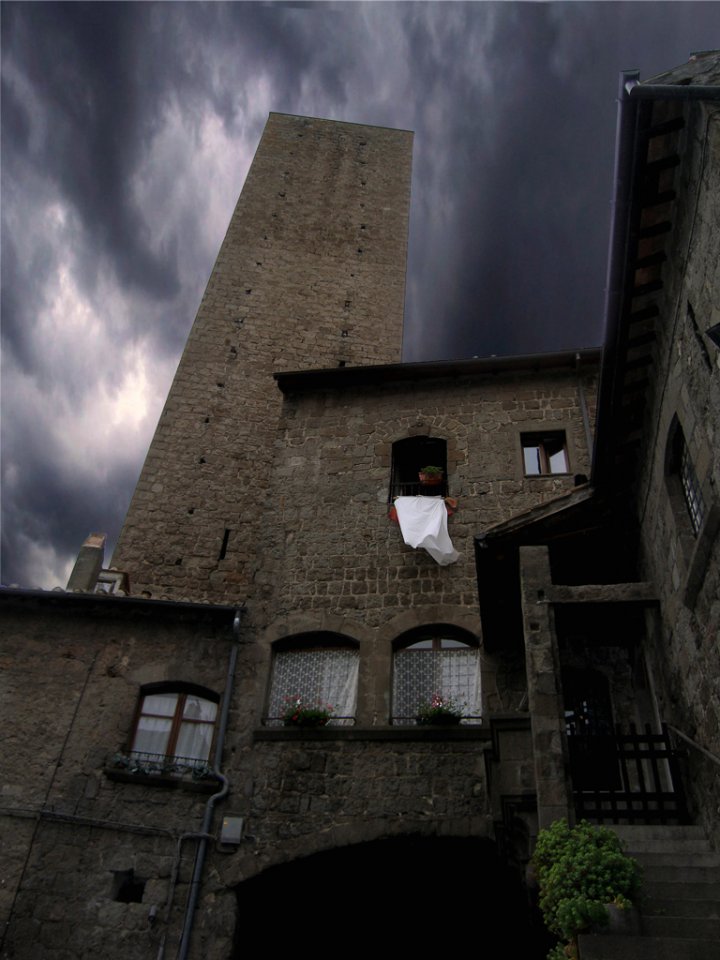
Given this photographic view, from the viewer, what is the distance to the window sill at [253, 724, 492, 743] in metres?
10.5

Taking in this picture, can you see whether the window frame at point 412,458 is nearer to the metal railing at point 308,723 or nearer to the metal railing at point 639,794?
the metal railing at point 308,723

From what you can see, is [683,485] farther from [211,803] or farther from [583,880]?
[211,803]

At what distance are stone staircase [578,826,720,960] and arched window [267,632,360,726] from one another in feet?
16.0

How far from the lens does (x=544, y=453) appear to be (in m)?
13.5

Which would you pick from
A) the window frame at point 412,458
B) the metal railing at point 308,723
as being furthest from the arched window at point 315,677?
the window frame at point 412,458

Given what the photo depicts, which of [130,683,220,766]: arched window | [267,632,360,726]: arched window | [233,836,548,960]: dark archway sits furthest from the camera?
[130,683,220,766]: arched window

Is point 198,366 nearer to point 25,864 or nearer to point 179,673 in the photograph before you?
point 179,673

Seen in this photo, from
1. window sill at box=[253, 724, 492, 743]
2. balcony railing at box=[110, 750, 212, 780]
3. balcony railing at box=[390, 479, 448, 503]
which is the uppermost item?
balcony railing at box=[390, 479, 448, 503]

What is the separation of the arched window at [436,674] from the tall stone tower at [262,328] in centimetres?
378

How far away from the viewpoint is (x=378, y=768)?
10453mm

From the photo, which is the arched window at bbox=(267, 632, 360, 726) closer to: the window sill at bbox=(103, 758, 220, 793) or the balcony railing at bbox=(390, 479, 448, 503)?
the window sill at bbox=(103, 758, 220, 793)

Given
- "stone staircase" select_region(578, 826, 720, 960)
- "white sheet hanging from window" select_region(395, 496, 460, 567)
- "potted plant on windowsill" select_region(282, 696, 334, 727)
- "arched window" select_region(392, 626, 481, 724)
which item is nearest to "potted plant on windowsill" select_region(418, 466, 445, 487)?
"white sheet hanging from window" select_region(395, 496, 460, 567)

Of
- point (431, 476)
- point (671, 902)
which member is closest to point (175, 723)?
point (431, 476)

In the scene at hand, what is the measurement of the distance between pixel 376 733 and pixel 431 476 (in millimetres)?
4564
